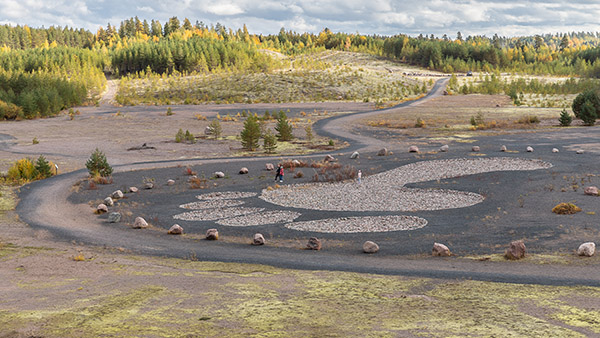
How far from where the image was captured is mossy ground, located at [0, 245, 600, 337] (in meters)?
10.2

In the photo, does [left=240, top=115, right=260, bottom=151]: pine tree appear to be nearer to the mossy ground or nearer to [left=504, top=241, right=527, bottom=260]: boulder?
the mossy ground

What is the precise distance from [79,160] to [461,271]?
37.9 meters

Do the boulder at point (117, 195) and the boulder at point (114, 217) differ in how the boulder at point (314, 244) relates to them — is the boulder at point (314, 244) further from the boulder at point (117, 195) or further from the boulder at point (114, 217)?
the boulder at point (117, 195)

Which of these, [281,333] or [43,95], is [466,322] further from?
[43,95]

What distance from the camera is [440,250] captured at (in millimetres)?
17641

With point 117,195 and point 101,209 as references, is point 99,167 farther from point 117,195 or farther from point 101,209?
point 101,209

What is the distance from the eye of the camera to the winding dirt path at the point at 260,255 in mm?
15117

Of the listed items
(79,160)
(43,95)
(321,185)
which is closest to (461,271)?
(321,185)

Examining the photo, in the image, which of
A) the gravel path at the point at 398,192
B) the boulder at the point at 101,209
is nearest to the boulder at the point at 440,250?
the gravel path at the point at 398,192

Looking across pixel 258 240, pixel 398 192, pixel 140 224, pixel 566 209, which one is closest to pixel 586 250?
pixel 566 209

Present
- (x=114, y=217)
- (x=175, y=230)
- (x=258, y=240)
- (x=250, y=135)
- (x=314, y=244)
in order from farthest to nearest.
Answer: (x=250, y=135) → (x=114, y=217) → (x=175, y=230) → (x=258, y=240) → (x=314, y=244)

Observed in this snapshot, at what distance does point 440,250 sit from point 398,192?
11751 mm

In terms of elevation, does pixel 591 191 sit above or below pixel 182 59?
below

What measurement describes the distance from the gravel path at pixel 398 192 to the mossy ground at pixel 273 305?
11.3 m
